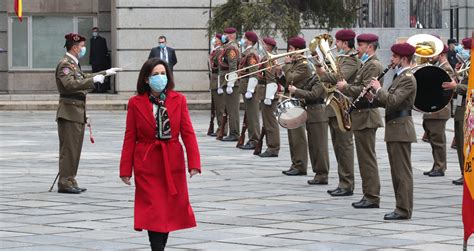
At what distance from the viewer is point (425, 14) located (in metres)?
36.1

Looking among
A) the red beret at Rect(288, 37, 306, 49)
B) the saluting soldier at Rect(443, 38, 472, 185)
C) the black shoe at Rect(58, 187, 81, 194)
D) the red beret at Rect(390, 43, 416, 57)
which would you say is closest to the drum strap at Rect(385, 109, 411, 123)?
the red beret at Rect(390, 43, 416, 57)

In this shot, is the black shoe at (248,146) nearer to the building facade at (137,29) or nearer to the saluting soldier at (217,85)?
the saluting soldier at (217,85)

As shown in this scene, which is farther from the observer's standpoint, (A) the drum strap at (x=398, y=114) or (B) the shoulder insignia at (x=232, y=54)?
(B) the shoulder insignia at (x=232, y=54)

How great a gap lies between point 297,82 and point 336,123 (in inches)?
56.7

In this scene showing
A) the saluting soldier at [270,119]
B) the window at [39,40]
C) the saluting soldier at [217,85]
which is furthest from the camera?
the window at [39,40]

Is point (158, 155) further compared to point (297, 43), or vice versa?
point (297, 43)

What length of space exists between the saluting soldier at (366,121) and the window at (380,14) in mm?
20434

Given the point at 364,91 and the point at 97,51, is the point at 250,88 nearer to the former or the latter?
the point at 364,91

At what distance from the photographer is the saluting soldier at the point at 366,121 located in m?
14.5

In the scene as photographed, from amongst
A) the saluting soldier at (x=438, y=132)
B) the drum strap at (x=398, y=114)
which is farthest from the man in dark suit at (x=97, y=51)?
the drum strap at (x=398, y=114)

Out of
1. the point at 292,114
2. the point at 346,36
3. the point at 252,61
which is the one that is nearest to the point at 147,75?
the point at 346,36

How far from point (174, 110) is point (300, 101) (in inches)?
259

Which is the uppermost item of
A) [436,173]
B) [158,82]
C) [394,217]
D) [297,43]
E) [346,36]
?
[346,36]

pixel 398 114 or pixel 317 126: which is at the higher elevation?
pixel 398 114
